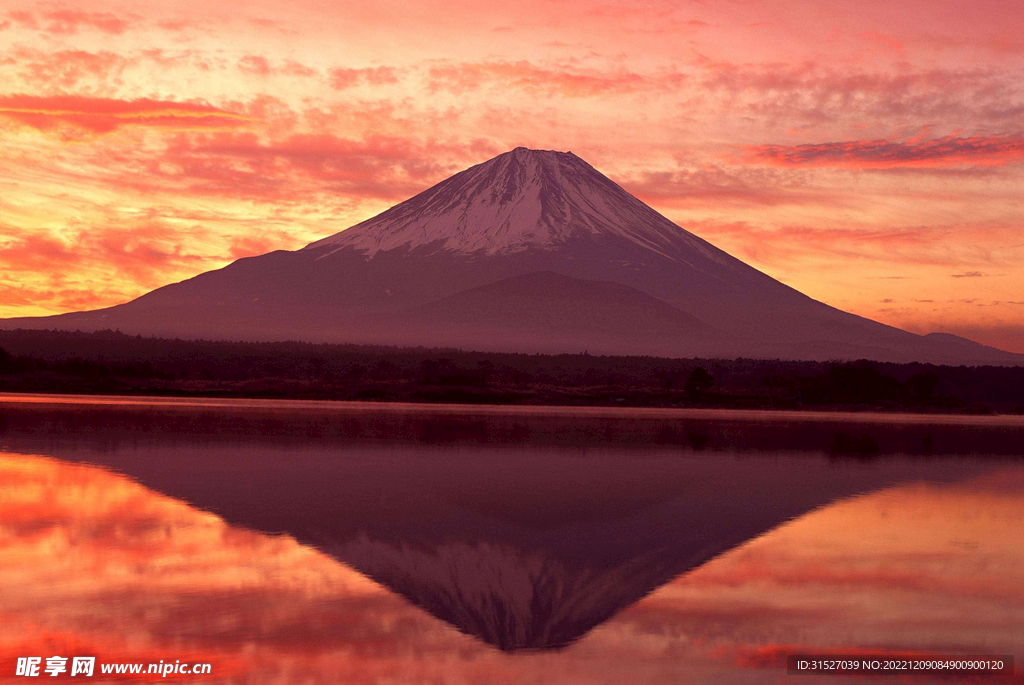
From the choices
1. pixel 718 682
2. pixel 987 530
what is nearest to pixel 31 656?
pixel 718 682

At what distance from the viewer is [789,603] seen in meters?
14.0

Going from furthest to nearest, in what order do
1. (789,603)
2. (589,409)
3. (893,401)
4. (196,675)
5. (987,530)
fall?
1. (893,401)
2. (589,409)
3. (987,530)
4. (789,603)
5. (196,675)

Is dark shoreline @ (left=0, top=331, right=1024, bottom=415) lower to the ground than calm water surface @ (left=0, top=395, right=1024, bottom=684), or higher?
higher

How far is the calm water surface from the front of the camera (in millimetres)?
11562

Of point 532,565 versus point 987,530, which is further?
point 987,530

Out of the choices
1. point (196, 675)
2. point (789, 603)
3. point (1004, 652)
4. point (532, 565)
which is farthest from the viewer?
point (532, 565)

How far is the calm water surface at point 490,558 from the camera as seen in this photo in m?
11.6

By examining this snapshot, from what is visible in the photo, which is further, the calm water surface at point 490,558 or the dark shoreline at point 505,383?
the dark shoreline at point 505,383

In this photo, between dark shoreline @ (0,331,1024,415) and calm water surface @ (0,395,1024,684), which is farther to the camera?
dark shoreline @ (0,331,1024,415)

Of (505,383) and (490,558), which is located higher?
(505,383)

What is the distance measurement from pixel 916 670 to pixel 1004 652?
52.0 inches

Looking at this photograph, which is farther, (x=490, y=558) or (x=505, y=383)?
(x=505, y=383)

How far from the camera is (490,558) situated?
16250 millimetres

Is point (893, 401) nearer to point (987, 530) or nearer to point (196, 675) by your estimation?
point (987, 530)
